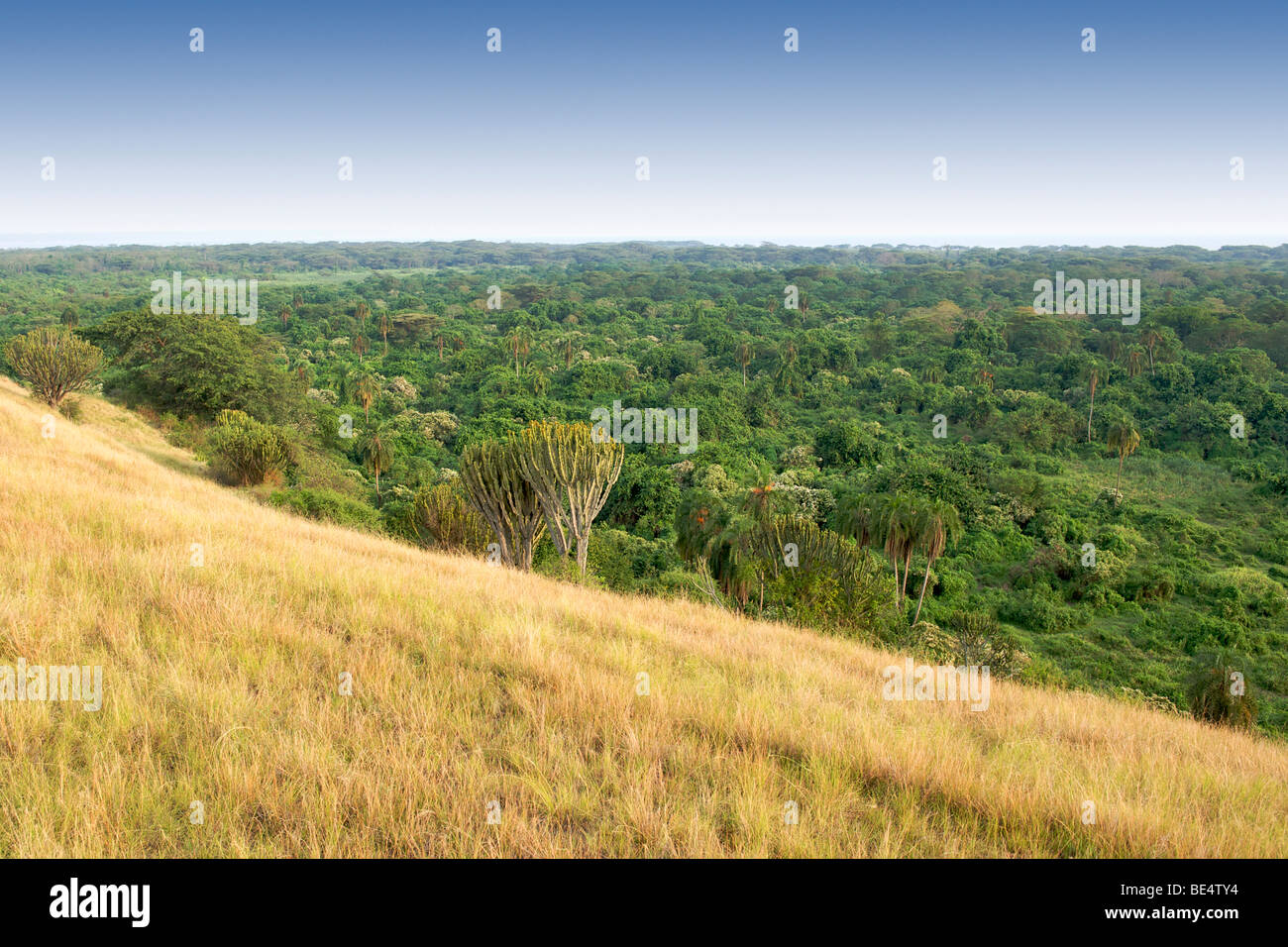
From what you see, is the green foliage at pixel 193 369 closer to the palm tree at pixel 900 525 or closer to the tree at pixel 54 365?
the tree at pixel 54 365

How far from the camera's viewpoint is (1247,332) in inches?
2532

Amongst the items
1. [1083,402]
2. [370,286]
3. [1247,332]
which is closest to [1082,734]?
[1083,402]

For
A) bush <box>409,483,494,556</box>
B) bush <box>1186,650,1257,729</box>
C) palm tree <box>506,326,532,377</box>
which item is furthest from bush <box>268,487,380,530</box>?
palm tree <box>506,326,532,377</box>

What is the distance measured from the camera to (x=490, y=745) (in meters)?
3.49

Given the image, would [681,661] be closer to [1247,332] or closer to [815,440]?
[815,440]

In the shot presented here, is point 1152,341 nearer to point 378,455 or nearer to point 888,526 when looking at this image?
point 888,526

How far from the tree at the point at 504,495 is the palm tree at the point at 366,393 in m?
32.4

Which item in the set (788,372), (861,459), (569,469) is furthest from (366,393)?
(569,469)

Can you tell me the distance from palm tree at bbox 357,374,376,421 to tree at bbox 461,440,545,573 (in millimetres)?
32350

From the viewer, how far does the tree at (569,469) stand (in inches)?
594

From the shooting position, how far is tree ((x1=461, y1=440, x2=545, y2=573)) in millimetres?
15977

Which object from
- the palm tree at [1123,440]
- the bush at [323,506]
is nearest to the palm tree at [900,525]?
the bush at [323,506]

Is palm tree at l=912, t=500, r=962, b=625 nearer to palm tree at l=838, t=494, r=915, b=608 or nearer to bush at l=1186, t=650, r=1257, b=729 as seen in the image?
palm tree at l=838, t=494, r=915, b=608
